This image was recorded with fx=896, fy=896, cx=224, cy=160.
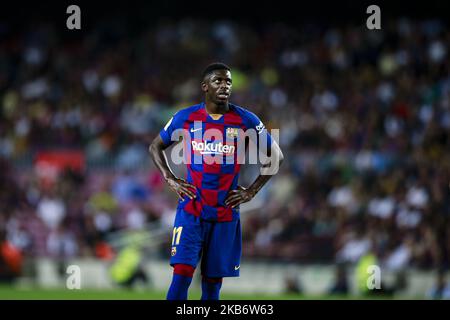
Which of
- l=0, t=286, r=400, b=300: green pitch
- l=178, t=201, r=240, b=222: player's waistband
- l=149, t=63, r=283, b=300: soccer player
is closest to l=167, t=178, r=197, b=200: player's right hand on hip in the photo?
l=149, t=63, r=283, b=300: soccer player

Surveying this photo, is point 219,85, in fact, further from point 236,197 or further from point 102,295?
point 102,295

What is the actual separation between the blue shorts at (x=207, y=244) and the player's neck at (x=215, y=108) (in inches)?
39.4

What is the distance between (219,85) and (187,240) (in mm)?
1496

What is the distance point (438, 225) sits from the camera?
1669 centimetres

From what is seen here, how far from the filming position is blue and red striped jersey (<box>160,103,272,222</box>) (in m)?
8.57

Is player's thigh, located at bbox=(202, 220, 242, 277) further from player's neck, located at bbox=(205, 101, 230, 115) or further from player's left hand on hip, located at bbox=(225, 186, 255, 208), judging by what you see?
player's neck, located at bbox=(205, 101, 230, 115)

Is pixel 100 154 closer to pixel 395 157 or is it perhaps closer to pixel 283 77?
pixel 283 77

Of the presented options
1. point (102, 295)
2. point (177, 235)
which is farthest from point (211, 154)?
point (102, 295)

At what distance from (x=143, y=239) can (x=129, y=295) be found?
3.47 m

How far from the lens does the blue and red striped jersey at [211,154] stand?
857 cm

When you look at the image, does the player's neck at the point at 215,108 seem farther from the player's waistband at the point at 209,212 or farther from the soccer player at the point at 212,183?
the player's waistband at the point at 209,212

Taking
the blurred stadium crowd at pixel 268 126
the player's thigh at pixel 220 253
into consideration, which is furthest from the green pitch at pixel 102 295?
the player's thigh at pixel 220 253

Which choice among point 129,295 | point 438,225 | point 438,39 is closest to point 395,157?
point 438,225

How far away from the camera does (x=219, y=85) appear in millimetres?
8484
